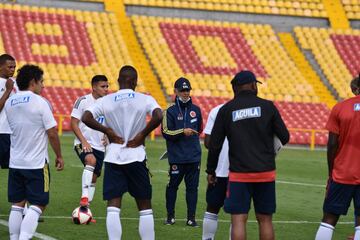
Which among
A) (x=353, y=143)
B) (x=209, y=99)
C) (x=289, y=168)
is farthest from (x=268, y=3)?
(x=353, y=143)

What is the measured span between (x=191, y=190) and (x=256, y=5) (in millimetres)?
30344

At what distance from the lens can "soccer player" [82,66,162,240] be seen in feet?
31.3

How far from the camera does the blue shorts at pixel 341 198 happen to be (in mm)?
9375

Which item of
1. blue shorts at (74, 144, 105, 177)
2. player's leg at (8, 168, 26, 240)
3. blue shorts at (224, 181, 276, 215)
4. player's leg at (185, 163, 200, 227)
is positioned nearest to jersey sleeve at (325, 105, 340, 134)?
blue shorts at (224, 181, 276, 215)

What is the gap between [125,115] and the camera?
9.55 meters

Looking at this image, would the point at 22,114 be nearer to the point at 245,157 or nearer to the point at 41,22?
the point at 245,157

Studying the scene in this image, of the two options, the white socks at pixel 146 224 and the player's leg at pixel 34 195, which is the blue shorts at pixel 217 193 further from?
the player's leg at pixel 34 195

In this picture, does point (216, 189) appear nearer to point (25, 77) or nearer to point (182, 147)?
point (25, 77)

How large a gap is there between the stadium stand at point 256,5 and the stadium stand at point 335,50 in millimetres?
1174

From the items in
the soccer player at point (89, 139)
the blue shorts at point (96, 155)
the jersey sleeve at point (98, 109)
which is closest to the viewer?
the jersey sleeve at point (98, 109)

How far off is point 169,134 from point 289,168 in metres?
11.1

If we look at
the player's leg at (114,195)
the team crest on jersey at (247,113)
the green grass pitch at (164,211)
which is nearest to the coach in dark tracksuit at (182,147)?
the green grass pitch at (164,211)

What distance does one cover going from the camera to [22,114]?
9.65 m

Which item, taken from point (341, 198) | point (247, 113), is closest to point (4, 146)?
point (247, 113)
